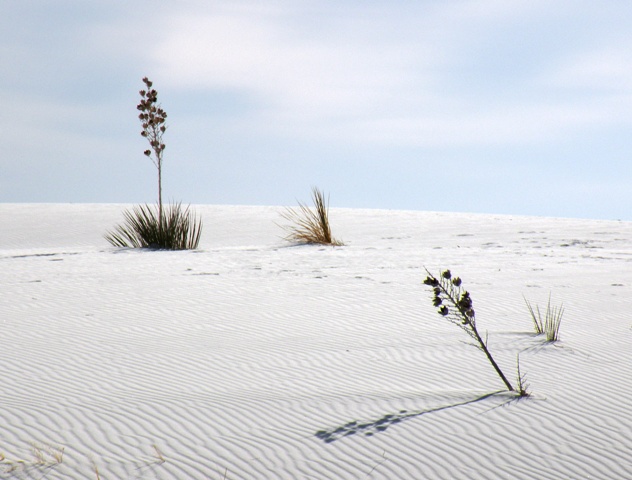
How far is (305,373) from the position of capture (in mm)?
3986

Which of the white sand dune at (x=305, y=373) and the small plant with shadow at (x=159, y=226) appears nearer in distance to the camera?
the white sand dune at (x=305, y=373)

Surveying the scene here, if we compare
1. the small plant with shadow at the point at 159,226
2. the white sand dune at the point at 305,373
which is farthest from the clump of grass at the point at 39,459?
the small plant with shadow at the point at 159,226

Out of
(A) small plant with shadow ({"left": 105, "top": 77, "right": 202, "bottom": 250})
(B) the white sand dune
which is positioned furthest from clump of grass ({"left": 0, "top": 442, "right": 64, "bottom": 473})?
(A) small plant with shadow ({"left": 105, "top": 77, "right": 202, "bottom": 250})

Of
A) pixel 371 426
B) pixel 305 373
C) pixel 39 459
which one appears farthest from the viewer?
pixel 305 373

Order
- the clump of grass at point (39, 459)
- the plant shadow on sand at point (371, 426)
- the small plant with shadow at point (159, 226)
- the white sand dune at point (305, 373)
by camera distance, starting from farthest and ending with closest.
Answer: the small plant with shadow at point (159, 226) → the plant shadow on sand at point (371, 426) → the white sand dune at point (305, 373) → the clump of grass at point (39, 459)

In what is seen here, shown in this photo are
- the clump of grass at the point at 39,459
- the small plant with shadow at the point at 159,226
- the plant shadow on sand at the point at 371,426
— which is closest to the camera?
the clump of grass at the point at 39,459

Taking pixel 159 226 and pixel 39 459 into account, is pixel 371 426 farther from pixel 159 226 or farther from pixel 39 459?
pixel 159 226

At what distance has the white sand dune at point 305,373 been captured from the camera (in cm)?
282

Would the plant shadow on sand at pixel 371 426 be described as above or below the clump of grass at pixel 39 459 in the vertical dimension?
above

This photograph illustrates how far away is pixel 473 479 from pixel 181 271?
18.8 feet

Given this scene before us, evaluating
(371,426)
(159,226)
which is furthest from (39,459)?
(159,226)

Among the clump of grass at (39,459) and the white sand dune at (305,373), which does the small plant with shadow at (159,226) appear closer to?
the white sand dune at (305,373)

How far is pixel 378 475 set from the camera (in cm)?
268

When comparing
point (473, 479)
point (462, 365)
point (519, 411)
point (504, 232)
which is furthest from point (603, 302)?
point (504, 232)
